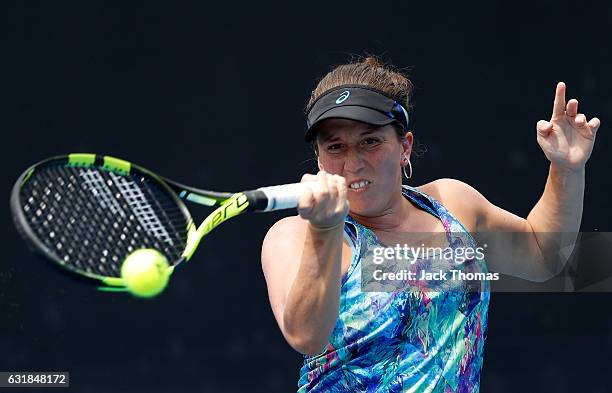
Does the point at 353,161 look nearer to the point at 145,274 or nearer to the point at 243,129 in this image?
the point at 145,274

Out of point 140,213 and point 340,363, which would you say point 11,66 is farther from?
point 340,363

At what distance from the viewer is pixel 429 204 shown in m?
3.33

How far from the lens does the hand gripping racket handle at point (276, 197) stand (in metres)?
2.72

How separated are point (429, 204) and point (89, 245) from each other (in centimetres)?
109

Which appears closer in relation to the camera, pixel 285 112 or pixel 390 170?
pixel 390 170

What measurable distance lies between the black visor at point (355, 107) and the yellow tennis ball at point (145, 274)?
30.2 inches

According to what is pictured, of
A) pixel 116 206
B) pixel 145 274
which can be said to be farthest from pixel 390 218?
pixel 145 274

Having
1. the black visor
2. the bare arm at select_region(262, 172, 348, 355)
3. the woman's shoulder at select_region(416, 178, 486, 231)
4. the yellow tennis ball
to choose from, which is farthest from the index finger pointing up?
the yellow tennis ball

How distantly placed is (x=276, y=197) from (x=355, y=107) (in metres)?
0.43

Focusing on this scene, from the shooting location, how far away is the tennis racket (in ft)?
8.80

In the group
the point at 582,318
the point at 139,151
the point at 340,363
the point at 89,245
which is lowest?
the point at 340,363

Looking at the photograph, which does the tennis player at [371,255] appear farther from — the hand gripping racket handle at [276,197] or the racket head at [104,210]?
the racket head at [104,210]

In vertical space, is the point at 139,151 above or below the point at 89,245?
above

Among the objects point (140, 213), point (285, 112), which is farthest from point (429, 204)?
point (285, 112)
